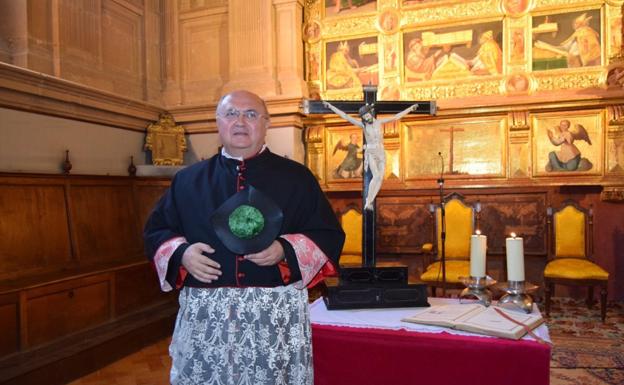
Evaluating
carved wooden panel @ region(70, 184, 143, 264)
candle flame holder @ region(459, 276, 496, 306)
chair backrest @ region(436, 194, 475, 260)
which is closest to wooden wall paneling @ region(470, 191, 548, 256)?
chair backrest @ region(436, 194, 475, 260)

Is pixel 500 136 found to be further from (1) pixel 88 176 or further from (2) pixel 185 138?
(1) pixel 88 176

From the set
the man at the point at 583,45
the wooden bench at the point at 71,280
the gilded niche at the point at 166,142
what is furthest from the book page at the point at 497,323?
the gilded niche at the point at 166,142

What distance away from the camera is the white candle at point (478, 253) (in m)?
2.41

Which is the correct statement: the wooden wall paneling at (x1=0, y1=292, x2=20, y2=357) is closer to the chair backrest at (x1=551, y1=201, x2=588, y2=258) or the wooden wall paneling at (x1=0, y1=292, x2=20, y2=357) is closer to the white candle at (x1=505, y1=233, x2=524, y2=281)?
the white candle at (x1=505, y1=233, x2=524, y2=281)

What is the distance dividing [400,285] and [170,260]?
48.4 inches

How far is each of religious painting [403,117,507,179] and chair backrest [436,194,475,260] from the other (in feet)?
2.41

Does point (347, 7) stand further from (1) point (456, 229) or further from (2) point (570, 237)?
(2) point (570, 237)

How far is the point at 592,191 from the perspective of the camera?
601 centimetres

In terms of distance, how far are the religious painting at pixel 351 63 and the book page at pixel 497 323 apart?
16.5 ft

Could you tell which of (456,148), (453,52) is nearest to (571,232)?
(456,148)

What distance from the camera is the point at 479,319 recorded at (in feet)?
7.22

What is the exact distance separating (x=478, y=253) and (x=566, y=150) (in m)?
4.37

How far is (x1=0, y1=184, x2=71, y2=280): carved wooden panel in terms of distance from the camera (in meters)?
4.25

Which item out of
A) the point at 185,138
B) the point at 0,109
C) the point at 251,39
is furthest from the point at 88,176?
the point at 251,39
